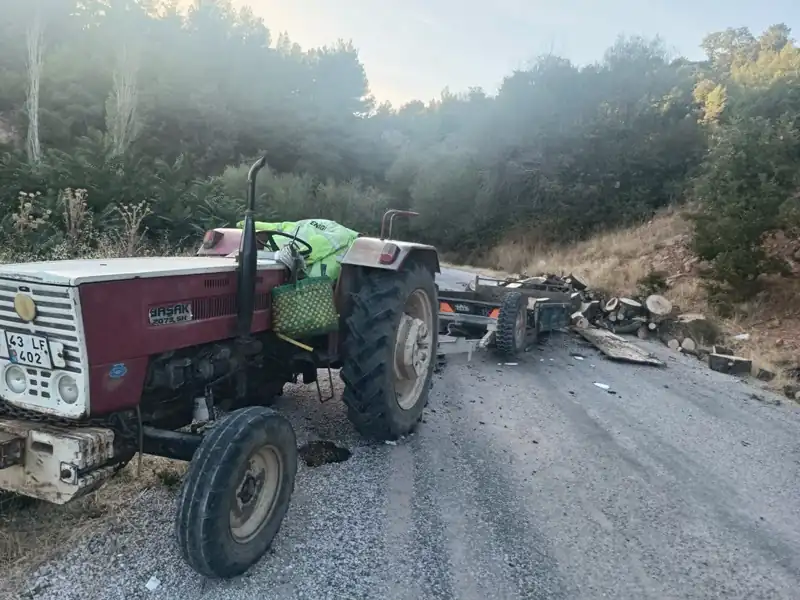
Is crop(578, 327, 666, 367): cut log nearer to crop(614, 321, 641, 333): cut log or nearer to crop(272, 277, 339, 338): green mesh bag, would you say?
crop(614, 321, 641, 333): cut log

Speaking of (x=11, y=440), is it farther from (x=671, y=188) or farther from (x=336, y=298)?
(x=671, y=188)

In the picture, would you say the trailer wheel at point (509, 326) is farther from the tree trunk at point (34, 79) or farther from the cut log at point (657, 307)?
the tree trunk at point (34, 79)

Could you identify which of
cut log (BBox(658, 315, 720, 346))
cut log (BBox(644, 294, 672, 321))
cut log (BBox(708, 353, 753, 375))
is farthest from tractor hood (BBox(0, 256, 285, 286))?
cut log (BBox(644, 294, 672, 321))

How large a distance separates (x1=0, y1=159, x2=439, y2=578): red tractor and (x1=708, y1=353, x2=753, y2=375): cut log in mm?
6025

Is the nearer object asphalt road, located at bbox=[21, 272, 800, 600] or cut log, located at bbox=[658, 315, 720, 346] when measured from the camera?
asphalt road, located at bbox=[21, 272, 800, 600]

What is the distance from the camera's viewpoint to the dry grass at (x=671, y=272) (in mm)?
8477

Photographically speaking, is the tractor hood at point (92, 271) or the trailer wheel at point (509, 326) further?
the trailer wheel at point (509, 326)

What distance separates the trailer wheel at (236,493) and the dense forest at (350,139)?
6.12 m

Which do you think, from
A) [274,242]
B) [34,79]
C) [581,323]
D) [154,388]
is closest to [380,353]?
[274,242]

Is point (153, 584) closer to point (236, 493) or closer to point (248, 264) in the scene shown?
point (236, 493)

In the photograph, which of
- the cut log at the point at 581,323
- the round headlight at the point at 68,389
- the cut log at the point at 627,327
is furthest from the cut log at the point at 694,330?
the round headlight at the point at 68,389

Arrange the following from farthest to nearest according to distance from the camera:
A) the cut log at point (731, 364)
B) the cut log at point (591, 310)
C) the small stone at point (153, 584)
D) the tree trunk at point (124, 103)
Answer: the tree trunk at point (124, 103) → the cut log at point (591, 310) → the cut log at point (731, 364) → the small stone at point (153, 584)

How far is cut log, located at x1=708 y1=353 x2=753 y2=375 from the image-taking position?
23.8 feet

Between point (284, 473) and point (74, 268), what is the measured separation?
1270 mm
